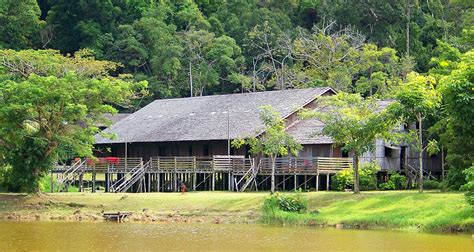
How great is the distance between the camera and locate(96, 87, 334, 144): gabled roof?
6322 cm

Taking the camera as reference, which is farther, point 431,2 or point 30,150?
point 431,2

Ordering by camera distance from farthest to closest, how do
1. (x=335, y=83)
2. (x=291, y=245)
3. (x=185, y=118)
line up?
1. (x=335, y=83)
2. (x=185, y=118)
3. (x=291, y=245)

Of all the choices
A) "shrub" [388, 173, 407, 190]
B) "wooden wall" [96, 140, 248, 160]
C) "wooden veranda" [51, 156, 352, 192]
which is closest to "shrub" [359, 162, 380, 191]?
"wooden veranda" [51, 156, 352, 192]

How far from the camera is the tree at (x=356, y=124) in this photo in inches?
1951

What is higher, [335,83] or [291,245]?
[335,83]

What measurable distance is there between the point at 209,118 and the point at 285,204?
22.2m

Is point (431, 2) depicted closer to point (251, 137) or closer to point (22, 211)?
point (251, 137)

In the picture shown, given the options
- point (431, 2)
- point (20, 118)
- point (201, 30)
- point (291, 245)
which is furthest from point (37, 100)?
point (431, 2)

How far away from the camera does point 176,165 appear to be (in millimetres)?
62125

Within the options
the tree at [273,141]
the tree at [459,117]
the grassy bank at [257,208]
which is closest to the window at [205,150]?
the tree at [273,141]

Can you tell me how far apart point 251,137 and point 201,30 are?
1593 inches

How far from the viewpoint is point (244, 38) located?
98.1m

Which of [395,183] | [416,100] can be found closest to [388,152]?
[395,183]

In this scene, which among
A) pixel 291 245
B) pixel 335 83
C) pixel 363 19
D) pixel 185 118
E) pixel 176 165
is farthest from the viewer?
pixel 363 19
